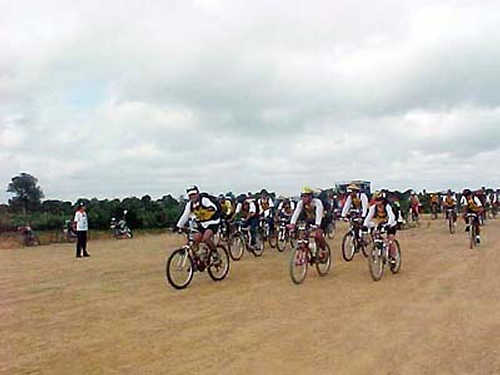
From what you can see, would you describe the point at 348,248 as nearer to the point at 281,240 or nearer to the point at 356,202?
the point at 356,202

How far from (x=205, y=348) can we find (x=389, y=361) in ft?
6.98

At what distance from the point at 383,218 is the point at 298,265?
2548 millimetres

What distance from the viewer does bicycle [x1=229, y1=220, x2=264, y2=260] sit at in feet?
61.4

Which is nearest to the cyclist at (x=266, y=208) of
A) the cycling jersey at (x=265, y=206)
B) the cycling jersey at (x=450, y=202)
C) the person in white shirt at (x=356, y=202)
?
the cycling jersey at (x=265, y=206)

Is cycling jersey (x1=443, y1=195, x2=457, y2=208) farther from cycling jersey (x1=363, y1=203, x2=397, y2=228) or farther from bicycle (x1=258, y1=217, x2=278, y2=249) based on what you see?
cycling jersey (x1=363, y1=203, x2=397, y2=228)

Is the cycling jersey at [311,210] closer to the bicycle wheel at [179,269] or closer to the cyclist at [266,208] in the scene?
the bicycle wheel at [179,269]

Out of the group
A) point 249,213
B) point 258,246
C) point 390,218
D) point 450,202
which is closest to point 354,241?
point 258,246

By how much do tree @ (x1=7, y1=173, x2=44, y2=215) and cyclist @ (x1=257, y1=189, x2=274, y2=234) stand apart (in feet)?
89.4

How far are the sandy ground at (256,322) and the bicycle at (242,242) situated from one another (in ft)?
7.47

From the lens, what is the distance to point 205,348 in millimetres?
7742

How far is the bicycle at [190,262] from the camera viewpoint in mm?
12758

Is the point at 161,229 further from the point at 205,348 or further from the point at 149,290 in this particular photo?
the point at 205,348

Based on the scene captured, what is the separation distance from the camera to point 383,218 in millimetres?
14672

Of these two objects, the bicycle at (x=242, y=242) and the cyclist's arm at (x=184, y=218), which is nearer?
the cyclist's arm at (x=184, y=218)
